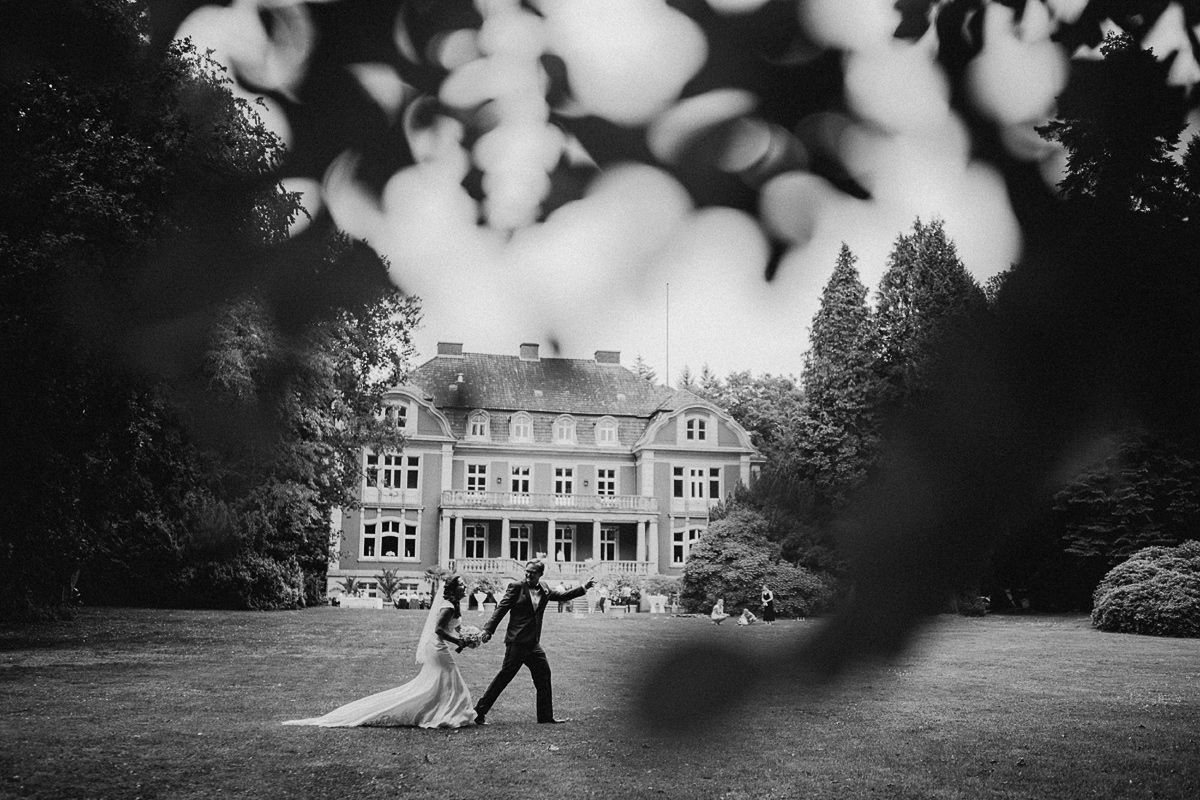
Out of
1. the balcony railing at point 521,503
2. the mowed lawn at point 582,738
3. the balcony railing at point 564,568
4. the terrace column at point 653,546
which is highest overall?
the balcony railing at point 521,503

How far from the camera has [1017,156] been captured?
151 cm

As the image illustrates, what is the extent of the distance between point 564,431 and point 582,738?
666 centimetres

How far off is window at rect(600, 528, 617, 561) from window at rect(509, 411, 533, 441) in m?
47.3

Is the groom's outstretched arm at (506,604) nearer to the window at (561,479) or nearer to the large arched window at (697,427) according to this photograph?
the window at (561,479)

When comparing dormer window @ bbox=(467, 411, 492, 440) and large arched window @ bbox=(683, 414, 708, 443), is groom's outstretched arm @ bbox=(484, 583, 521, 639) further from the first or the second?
dormer window @ bbox=(467, 411, 492, 440)

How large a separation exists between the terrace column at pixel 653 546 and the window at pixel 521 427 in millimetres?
41632

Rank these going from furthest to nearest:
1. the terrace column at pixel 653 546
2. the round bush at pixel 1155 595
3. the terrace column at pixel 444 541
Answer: the terrace column at pixel 444 541 < the terrace column at pixel 653 546 < the round bush at pixel 1155 595

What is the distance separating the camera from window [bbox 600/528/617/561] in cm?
4919

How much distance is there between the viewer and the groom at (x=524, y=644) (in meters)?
10.4

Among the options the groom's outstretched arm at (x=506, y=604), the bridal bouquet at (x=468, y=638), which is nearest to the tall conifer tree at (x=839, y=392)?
the groom's outstretched arm at (x=506, y=604)

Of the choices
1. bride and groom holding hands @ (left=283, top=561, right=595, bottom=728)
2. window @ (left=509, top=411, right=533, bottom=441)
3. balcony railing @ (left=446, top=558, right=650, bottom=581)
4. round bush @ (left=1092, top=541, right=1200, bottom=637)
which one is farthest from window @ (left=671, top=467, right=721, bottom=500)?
balcony railing @ (left=446, top=558, right=650, bottom=581)

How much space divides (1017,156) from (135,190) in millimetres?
1491

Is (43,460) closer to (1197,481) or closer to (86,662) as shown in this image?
(1197,481)

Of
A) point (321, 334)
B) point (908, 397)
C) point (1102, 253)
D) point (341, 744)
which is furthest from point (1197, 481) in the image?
point (341, 744)
